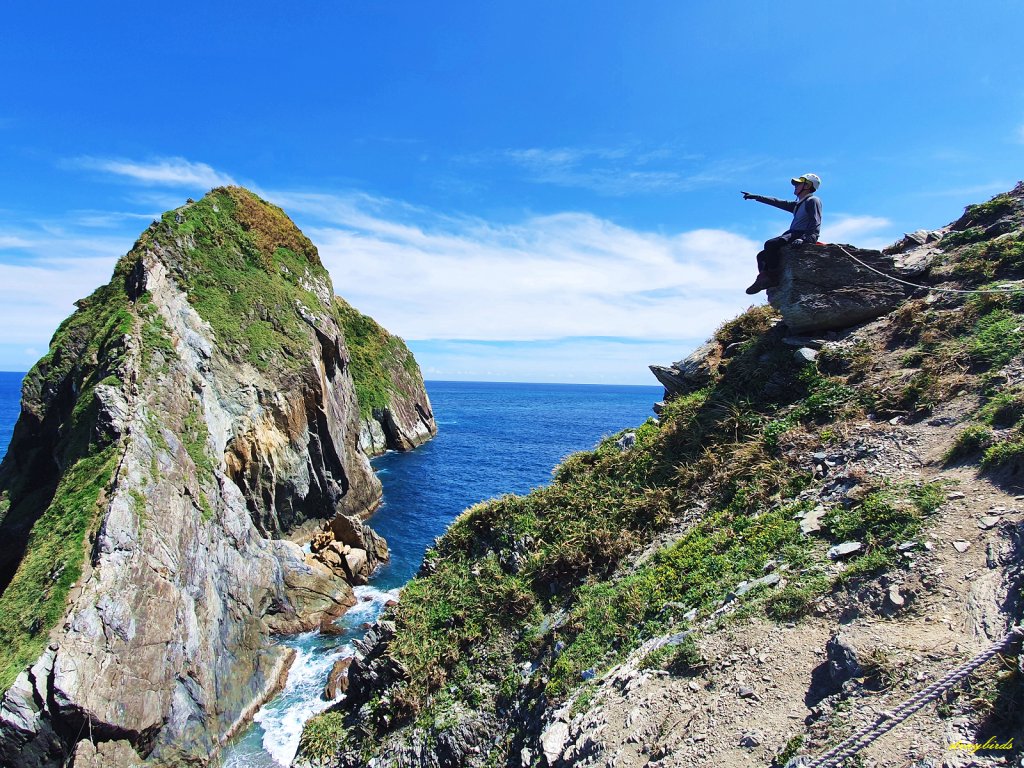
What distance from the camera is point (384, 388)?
76.9 m

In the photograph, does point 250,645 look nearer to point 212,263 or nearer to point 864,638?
point 864,638

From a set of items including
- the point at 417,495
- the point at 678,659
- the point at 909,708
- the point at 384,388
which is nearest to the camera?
the point at 909,708

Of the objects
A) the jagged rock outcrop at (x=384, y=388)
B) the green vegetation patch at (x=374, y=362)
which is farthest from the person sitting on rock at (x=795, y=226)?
the green vegetation patch at (x=374, y=362)

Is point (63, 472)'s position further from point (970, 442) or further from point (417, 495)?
point (970, 442)

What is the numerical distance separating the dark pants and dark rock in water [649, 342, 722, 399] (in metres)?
2.95

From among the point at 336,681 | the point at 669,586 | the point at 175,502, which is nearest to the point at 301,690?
the point at 336,681

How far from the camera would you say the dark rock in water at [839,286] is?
13211 mm

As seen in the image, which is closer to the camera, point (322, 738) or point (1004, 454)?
point (1004, 454)

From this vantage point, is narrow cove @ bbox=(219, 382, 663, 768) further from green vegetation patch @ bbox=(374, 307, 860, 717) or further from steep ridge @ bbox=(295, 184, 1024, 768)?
green vegetation patch @ bbox=(374, 307, 860, 717)

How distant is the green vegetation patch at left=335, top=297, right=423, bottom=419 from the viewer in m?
73.9

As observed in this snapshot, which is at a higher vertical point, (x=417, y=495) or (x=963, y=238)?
(x=963, y=238)

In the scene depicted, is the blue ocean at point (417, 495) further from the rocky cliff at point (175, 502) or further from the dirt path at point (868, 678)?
the dirt path at point (868, 678)

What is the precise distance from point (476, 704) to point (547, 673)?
172 cm

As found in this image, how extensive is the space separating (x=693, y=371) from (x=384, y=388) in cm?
6586
